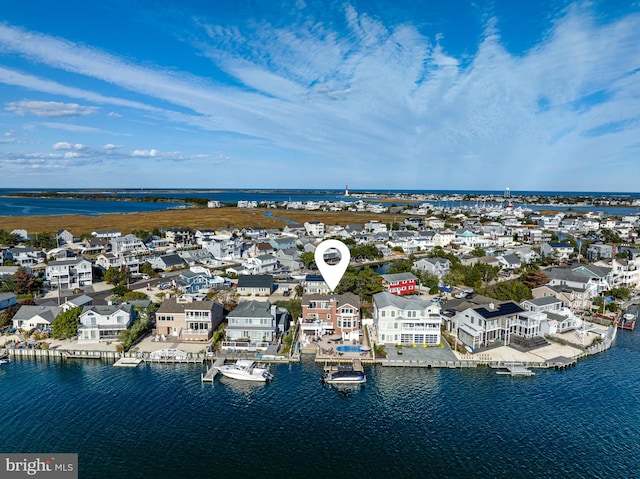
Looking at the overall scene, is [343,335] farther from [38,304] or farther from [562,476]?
[38,304]

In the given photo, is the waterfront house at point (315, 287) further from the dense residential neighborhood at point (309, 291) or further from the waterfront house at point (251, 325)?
the waterfront house at point (251, 325)

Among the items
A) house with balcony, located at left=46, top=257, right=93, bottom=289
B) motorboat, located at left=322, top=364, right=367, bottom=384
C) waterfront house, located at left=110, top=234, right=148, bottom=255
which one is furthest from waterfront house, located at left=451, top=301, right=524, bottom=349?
waterfront house, located at left=110, top=234, right=148, bottom=255

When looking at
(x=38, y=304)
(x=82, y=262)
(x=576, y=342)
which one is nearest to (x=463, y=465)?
(x=576, y=342)

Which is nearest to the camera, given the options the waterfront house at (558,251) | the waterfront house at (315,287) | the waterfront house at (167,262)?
the waterfront house at (315,287)

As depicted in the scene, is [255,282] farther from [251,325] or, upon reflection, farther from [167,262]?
[167,262]

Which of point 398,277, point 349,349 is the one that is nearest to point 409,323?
point 349,349

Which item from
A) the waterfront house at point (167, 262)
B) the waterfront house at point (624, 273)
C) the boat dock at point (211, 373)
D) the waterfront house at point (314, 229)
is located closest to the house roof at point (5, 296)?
the waterfront house at point (167, 262)
